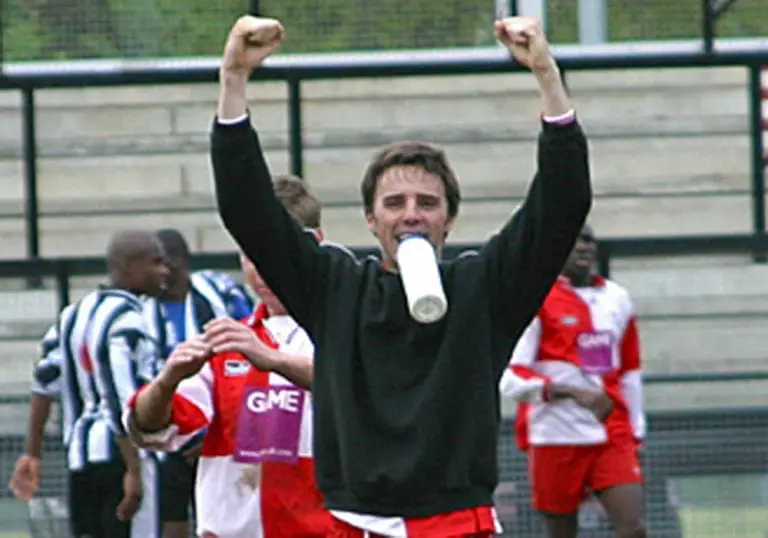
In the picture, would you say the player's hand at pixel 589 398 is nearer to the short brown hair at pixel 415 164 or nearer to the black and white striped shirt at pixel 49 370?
the black and white striped shirt at pixel 49 370

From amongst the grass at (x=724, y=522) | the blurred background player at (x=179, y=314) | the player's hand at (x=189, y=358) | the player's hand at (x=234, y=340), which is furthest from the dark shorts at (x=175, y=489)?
the player's hand at (x=189, y=358)

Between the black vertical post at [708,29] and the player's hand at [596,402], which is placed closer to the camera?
the player's hand at [596,402]

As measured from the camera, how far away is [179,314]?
363 inches

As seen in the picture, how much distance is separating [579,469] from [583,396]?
538mm

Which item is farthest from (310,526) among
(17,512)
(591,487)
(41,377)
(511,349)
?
(17,512)

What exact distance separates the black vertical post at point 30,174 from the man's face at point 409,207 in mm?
7038

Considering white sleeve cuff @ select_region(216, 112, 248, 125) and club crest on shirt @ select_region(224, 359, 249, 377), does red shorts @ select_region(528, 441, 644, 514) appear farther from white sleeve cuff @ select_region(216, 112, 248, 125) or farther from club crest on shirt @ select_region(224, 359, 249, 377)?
white sleeve cuff @ select_region(216, 112, 248, 125)

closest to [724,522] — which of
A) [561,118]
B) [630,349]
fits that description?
[630,349]

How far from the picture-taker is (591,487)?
990 centimetres

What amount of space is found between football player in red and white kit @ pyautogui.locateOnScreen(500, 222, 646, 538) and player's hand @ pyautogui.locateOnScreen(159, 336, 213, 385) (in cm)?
486

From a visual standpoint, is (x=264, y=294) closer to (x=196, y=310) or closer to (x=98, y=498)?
(x=98, y=498)

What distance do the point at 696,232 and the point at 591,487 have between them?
6.98ft

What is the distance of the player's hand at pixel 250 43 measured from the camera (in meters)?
4.31

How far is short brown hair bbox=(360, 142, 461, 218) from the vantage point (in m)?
4.47
